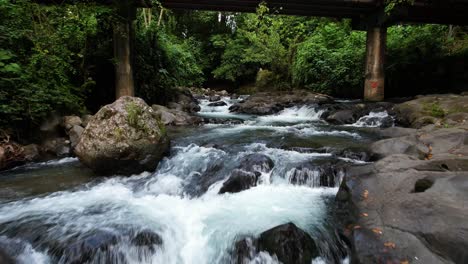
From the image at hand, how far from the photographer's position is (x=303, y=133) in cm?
955

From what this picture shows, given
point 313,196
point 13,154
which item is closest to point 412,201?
point 313,196

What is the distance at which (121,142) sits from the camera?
6.16 m

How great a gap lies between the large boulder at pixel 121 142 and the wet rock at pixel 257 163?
6.14 ft

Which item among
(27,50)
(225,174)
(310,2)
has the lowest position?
(225,174)

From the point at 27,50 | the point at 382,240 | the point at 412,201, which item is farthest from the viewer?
A: the point at 27,50

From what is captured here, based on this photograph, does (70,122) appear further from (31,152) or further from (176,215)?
→ (176,215)

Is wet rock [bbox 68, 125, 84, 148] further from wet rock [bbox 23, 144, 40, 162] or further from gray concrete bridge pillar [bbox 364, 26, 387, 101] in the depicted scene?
gray concrete bridge pillar [bbox 364, 26, 387, 101]

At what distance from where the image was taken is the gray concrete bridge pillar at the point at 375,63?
49.6 ft

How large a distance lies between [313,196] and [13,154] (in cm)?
633

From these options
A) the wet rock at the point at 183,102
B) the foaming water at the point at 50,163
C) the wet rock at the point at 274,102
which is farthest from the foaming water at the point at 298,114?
the foaming water at the point at 50,163

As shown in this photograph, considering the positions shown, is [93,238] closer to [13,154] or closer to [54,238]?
[54,238]

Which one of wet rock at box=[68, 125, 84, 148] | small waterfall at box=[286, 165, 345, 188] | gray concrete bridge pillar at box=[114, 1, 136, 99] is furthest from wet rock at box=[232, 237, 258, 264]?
gray concrete bridge pillar at box=[114, 1, 136, 99]

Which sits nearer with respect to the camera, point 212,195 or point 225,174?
point 212,195

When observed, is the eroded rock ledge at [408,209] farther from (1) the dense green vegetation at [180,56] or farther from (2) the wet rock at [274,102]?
(2) the wet rock at [274,102]
